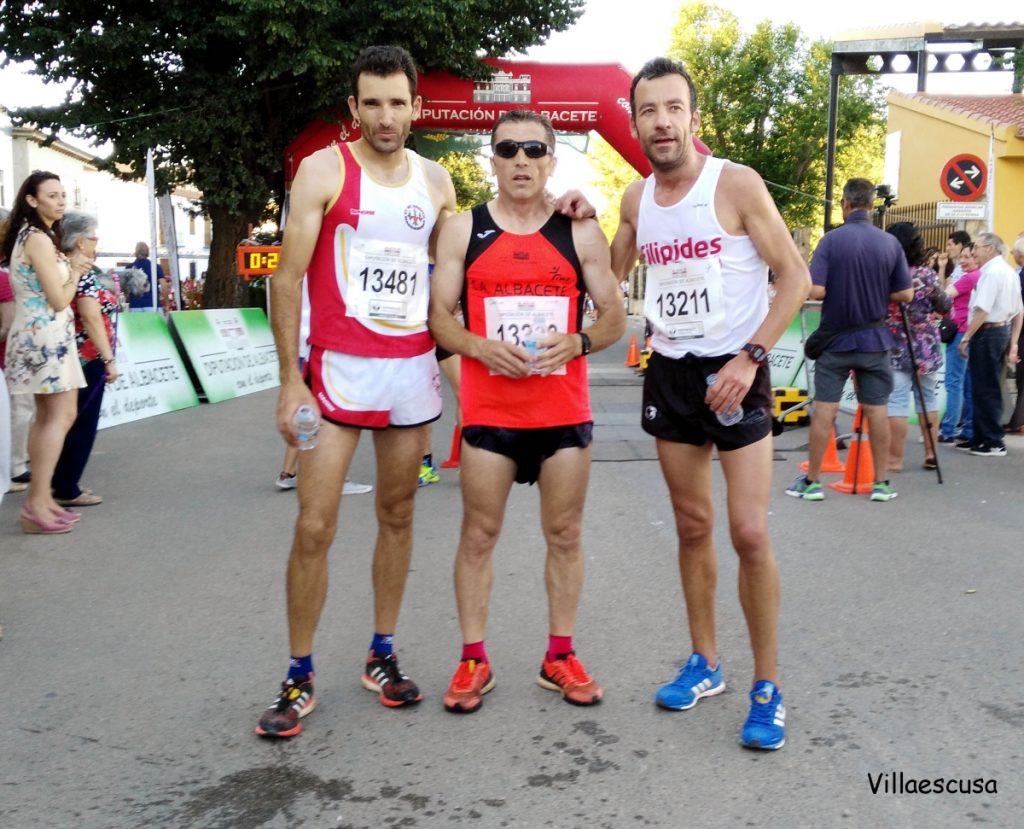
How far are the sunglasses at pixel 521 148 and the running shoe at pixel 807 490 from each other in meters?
4.68

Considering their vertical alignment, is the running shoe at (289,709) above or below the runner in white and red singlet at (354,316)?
below

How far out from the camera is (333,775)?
11.1 ft

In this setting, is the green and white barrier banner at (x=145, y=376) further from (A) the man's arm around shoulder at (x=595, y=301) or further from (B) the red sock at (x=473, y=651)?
(A) the man's arm around shoulder at (x=595, y=301)

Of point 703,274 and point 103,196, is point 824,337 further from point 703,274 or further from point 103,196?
point 103,196

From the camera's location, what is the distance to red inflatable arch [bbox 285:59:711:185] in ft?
61.2

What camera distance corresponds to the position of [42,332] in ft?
22.4

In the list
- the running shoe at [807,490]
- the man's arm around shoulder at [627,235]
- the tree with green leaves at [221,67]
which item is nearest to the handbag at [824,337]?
the running shoe at [807,490]

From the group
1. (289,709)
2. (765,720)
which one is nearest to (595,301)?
(765,720)

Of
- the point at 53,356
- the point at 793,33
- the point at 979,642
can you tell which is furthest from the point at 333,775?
the point at 793,33

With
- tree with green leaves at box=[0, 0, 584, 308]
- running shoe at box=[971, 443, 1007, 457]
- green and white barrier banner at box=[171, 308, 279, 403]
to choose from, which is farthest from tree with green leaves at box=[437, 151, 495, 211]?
running shoe at box=[971, 443, 1007, 457]

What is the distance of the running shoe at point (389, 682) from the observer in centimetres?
392

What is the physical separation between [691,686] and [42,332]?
4.76 m

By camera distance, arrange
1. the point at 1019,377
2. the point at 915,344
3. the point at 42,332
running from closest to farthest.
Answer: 1. the point at 42,332
2. the point at 915,344
3. the point at 1019,377

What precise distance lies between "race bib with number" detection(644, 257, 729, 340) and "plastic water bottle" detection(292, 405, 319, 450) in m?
1.21
